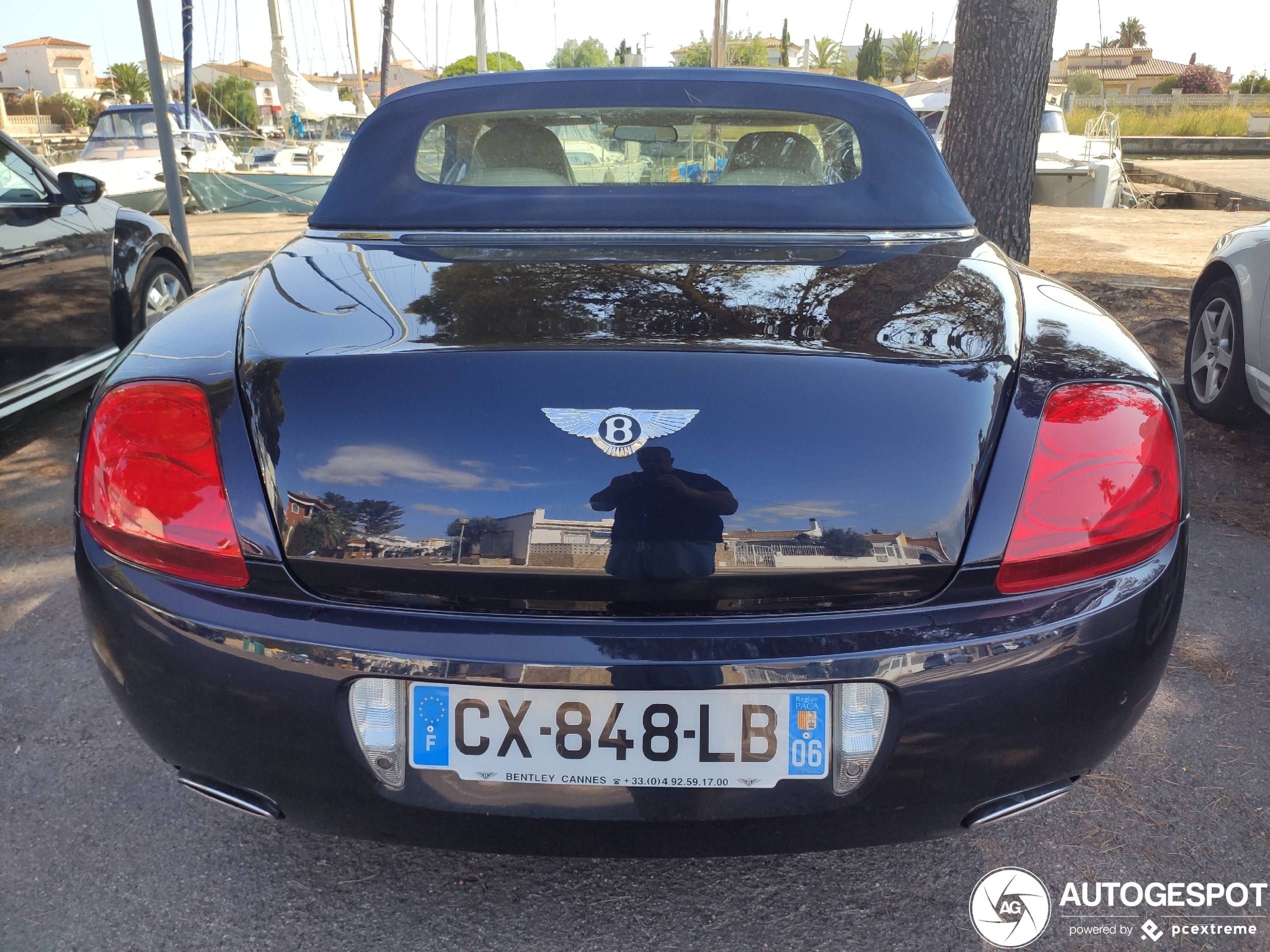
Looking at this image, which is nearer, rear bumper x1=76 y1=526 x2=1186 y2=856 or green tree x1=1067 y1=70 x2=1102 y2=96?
rear bumper x1=76 y1=526 x2=1186 y2=856

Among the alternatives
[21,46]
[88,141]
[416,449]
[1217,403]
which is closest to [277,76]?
[88,141]

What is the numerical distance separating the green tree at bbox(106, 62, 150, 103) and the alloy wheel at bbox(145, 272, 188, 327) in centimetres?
7298

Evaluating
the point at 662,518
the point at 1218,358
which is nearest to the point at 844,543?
the point at 662,518

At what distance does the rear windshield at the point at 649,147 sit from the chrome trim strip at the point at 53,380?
6.12 ft

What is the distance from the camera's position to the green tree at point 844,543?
1.35 meters

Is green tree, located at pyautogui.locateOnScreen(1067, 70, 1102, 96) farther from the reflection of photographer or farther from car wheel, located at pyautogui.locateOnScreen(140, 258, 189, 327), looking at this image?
the reflection of photographer

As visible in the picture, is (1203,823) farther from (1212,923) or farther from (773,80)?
(773,80)

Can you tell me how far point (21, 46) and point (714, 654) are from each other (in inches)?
4730

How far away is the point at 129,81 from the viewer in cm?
7144

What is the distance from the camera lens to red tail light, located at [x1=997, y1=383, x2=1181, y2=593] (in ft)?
4.65

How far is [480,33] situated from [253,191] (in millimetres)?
7497

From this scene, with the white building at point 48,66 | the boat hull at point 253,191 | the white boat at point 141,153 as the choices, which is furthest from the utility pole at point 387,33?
the white building at point 48,66

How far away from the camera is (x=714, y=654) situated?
1.35 meters

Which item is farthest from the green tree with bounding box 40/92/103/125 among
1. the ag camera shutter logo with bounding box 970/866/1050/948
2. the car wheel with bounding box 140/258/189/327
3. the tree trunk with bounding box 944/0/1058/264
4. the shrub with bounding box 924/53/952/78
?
the ag camera shutter logo with bounding box 970/866/1050/948
